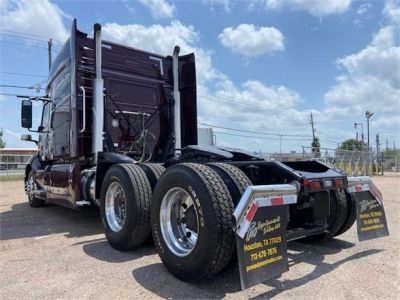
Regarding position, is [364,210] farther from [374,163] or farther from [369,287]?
[374,163]

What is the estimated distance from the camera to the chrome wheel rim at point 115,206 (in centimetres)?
518

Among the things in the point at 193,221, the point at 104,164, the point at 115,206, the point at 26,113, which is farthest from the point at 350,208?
the point at 26,113

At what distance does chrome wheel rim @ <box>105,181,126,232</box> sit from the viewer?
5177mm

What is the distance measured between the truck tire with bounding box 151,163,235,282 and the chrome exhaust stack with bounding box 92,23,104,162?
8.41 feet

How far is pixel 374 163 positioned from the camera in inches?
1225

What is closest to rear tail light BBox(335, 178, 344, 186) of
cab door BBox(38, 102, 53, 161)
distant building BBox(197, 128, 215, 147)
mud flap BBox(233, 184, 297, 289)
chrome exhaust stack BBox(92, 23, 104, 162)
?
mud flap BBox(233, 184, 297, 289)

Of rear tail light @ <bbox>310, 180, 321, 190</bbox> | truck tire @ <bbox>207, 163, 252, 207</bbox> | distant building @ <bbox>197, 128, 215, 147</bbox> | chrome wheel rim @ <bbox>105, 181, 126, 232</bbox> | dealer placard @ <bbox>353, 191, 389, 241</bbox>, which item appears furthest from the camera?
distant building @ <bbox>197, 128, 215, 147</bbox>

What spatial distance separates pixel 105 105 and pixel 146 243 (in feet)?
9.05

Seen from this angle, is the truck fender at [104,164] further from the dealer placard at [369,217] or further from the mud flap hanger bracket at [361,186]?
the dealer placard at [369,217]

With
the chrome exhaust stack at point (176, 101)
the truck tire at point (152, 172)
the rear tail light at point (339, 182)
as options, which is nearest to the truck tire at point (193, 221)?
the truck tire at point (152, 172)

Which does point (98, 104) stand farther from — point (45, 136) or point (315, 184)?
point (315, 184)

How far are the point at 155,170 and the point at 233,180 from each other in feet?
5.75

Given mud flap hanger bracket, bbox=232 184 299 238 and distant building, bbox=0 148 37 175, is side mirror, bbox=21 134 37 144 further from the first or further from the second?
distant building, bbox=0 148 37 175

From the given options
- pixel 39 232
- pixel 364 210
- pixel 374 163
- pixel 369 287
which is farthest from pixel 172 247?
pixel 374 163
